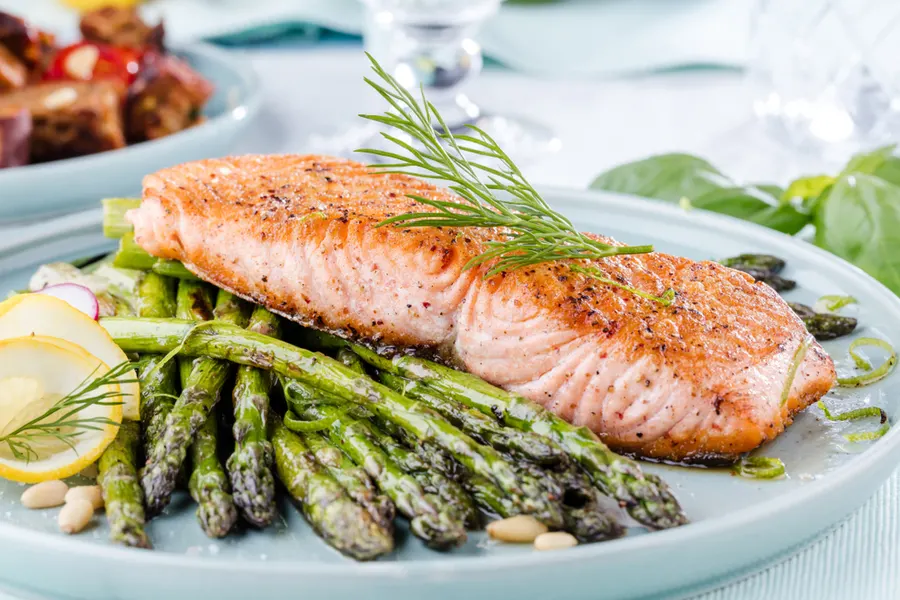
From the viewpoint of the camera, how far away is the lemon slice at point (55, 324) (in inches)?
131

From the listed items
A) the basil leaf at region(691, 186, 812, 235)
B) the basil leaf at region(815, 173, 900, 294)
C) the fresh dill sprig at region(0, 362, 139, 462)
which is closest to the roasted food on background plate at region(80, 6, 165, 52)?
the basil leaf at region(691, 186, 812, 235)

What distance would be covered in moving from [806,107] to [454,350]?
479cm

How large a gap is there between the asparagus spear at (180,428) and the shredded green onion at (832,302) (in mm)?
2351

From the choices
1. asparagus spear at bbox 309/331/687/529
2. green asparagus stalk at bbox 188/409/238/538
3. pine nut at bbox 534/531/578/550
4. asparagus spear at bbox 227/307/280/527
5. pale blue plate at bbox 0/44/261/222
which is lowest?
pale blue plate at bbox 0/44/261/222

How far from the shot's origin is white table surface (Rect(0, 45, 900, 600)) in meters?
7.25

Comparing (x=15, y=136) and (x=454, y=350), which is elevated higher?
(x=454, y=350)

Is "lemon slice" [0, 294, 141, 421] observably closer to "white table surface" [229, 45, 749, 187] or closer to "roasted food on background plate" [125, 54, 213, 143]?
"roasted food on background plate" [125, 54, 213, 143]

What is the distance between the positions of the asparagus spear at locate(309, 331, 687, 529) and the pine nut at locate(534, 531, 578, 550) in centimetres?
21

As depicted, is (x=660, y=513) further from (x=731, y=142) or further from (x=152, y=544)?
(x=731, y=142)

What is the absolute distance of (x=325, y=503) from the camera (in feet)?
9.07

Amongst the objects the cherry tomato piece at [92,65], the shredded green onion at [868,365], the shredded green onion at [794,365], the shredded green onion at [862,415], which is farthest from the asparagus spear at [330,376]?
the cherry tomato piece at [92,65]

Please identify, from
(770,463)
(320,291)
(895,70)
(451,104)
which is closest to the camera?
(770,463)

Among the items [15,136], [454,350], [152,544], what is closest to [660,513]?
[454,350]

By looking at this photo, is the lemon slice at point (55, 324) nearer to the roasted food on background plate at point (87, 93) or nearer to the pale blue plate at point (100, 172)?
the pale blue plate at point (100, 172)
